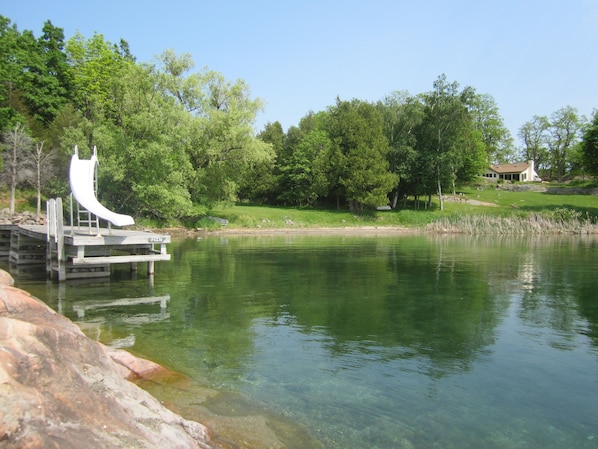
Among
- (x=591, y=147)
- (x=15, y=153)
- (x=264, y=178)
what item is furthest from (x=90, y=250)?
(x=591, y=147)

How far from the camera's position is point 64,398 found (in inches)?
197

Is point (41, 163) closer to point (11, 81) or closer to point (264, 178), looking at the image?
point (11, 81)

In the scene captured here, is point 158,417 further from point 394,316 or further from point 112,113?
point 112,113

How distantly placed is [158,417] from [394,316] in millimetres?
9626

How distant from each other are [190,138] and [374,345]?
38.6m

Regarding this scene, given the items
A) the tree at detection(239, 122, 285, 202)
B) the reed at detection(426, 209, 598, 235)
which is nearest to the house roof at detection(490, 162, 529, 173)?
the reed at detection(426, 209, 598, 235)

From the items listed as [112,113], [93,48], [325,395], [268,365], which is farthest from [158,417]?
[93,48]

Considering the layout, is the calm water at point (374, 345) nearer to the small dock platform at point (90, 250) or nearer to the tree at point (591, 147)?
the small dock platform at point (90, 250)

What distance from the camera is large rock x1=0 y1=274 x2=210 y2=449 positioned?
4277mm

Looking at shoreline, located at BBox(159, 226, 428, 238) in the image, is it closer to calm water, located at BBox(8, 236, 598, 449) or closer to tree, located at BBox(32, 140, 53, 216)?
tree, located at BBox(32, 140, 53, 216)

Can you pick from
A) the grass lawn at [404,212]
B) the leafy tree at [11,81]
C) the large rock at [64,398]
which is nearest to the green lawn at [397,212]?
the grass lawn at [404,212]

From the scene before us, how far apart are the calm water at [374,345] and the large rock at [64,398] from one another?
1.70m

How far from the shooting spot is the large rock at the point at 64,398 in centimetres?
428

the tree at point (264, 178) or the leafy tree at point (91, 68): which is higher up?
the leafy tree at point (91, 68)
